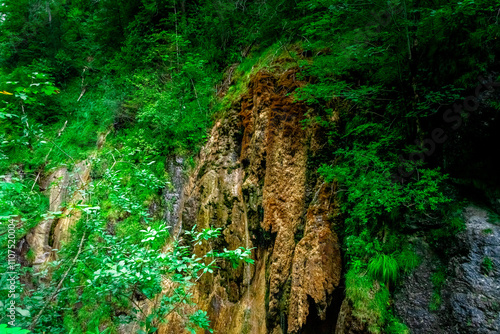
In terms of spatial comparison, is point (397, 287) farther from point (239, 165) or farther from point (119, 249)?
point (239, 165)

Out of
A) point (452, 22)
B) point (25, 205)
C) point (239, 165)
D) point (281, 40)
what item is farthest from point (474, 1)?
point (25, 205)

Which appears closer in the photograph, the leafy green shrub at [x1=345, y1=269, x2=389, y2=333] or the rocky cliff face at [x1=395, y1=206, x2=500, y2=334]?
the rocky cliff face at [x1=395, y1=206, x2=500, y2=334]

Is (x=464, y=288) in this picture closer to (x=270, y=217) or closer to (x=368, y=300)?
(x=368, y=300)

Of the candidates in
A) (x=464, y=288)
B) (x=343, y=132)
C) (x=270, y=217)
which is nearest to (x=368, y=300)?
(x=464, y=288)


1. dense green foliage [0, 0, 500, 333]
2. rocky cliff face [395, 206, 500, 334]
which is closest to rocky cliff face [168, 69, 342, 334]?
dense green foliage [0, 0, 500, 333]

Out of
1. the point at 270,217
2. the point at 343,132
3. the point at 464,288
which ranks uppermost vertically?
the point at 343,132

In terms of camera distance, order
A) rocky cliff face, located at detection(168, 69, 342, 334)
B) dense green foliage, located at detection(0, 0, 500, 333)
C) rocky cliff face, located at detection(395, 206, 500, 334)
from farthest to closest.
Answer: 1. rocky cliff face, located at detection(168, 69, 342, 334)
2. dense green foliage, located at detection(0, 0, 500, 333)
3. rocky cliff face, located at detection(395, 206, 500, 334)

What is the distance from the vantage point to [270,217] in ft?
16.3

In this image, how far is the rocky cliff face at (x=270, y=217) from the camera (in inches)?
158

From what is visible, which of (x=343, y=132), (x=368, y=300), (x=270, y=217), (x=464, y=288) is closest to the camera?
(x=464, y=288)

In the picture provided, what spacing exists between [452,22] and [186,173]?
6.79 metres

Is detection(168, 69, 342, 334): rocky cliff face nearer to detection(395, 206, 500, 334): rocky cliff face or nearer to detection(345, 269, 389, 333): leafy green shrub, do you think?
detection(345, 269, 389, 333): leafy green shrub

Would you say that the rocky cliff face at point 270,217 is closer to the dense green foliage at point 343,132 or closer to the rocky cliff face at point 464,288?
the dense green foliage at point 343,132

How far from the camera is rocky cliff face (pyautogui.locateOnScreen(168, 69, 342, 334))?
4020 millimetres
